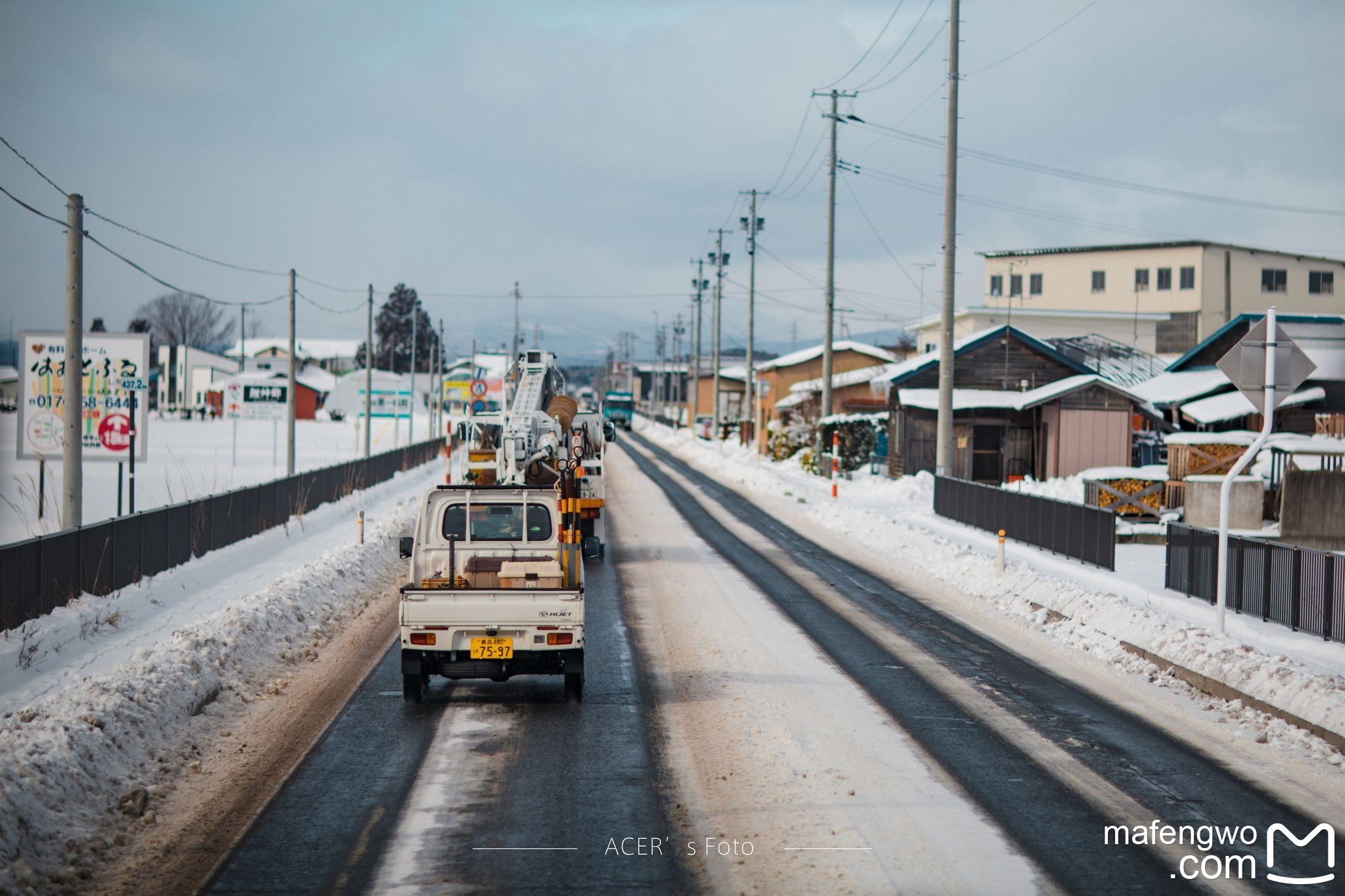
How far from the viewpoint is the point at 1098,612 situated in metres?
16.5

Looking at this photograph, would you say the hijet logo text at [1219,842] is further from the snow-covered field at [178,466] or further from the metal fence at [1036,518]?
the snow-covered field at [178,466]

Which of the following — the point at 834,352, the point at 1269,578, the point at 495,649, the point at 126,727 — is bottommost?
the point at 126,727

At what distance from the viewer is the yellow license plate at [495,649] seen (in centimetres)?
1157

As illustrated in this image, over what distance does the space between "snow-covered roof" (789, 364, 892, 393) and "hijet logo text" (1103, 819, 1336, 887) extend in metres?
50.4

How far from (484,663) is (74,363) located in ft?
32.4

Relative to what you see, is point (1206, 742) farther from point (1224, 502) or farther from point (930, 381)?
point (930, 381)

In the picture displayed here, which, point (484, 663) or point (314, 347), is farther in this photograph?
point (314, 347)

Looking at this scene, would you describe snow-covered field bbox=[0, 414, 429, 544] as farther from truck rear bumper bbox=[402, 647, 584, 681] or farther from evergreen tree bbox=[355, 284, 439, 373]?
evergreen tree bbox=[355, 284, 439, 373]

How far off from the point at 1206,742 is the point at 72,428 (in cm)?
1634

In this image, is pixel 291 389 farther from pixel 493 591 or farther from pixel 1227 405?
pixel 1227 405

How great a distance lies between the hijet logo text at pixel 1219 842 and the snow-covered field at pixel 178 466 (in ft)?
53.4

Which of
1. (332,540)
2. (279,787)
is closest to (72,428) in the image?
(332,540)

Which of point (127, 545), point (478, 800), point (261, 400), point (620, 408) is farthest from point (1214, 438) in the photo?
point (620, 408)

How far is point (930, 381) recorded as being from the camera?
44.0 metres
